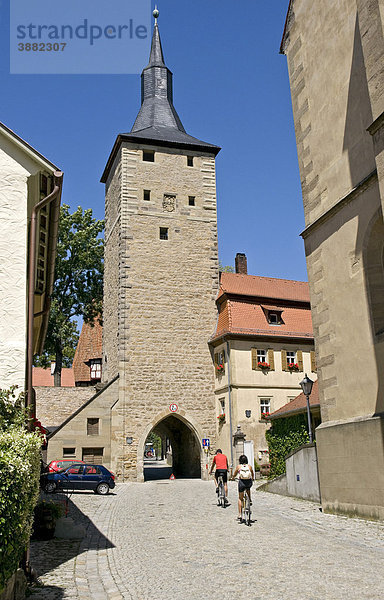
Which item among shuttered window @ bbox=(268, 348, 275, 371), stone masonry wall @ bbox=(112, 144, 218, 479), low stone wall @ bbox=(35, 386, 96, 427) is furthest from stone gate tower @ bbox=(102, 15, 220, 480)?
shuttered window @ bbox=(268, 348, 275, 371)

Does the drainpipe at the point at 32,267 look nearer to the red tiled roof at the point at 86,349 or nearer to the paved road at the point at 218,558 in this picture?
the paved road at the point at 218,558

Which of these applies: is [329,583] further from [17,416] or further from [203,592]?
[17,416]

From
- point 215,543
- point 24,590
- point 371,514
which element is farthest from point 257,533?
point 24,590

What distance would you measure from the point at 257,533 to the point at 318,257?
19.8ft

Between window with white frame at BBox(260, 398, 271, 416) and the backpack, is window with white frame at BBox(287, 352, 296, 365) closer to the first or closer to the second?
window with white frame at BBox(260, 398, 271, 416)

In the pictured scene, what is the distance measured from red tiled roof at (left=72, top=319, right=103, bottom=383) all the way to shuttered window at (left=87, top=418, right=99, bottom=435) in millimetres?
13435

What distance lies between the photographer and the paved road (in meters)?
5.50

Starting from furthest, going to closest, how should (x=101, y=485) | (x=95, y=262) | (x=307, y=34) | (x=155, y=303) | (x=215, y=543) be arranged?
(x=95, y=262)
(x=155, y=303)
(x=101, y=485)
(x=307, y=34)
(x=215, y=543)

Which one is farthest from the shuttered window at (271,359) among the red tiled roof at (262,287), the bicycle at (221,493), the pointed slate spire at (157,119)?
the bicycle at (221,493)

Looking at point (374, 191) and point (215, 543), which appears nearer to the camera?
point (215, 543)

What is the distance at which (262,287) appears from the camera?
29422 mm

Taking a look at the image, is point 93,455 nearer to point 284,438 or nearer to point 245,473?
point 284,438

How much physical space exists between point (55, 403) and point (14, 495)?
83.0 ft

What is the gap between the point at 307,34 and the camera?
1312cm
